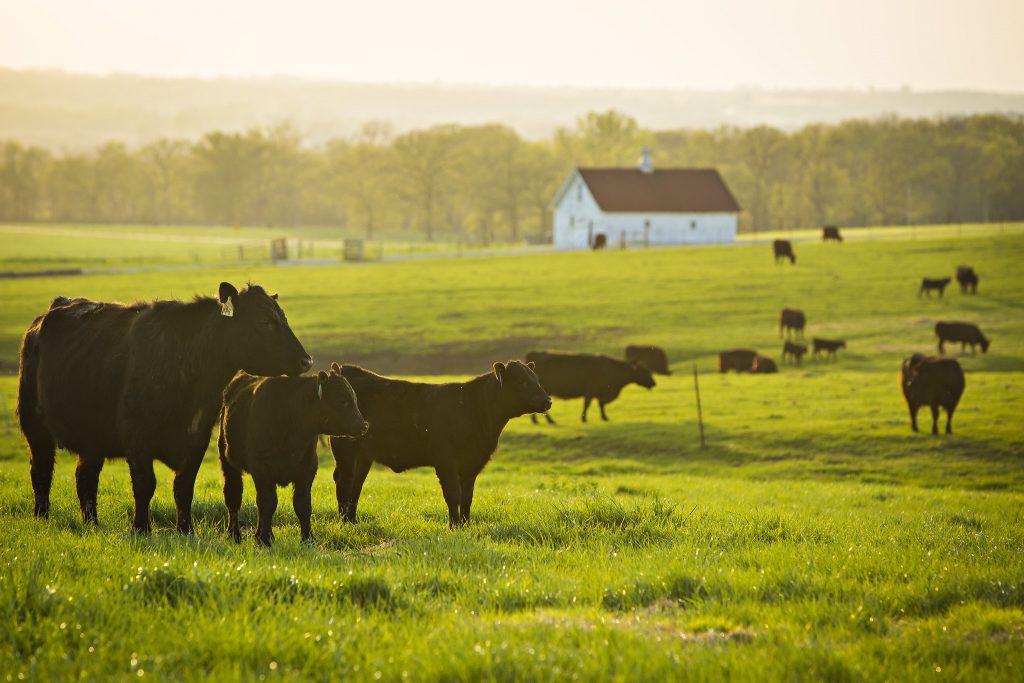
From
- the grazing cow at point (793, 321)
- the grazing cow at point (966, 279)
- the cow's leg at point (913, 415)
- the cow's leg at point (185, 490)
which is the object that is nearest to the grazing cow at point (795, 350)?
the grazing cow at point (793, 321)

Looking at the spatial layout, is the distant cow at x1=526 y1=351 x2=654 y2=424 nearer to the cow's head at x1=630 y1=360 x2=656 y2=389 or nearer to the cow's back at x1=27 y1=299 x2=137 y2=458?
the cow's head at x1=630 y1=360 x2=656 y2=389

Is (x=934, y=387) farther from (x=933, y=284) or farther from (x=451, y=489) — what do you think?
(x=933, y=284)

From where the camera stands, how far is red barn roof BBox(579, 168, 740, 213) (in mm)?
90000

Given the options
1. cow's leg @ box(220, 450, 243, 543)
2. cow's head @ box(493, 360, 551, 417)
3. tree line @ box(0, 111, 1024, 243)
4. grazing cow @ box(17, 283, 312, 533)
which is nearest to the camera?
grazing cow @ box(17, 283, 312, 533)

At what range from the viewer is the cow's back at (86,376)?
372 inches

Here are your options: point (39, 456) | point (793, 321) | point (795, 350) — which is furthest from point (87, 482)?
point (793, 321)

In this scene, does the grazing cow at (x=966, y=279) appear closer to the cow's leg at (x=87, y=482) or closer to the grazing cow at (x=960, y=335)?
the grazing cow at (x=960, y=335)

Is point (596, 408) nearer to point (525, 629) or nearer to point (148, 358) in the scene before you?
point (148, 358)

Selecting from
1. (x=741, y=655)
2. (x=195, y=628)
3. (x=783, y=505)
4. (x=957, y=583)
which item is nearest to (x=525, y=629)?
(x=741, y=655)

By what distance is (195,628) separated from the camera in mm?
5566

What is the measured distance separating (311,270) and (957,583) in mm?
62108

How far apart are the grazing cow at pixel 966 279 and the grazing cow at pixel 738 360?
73.8 ft

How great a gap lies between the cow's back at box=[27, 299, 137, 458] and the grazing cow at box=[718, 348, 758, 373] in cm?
3022

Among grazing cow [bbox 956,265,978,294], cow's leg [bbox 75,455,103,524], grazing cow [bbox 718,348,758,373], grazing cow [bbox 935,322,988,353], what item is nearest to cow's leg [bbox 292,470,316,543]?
cow's leg [bbox 75,455,103,524]
